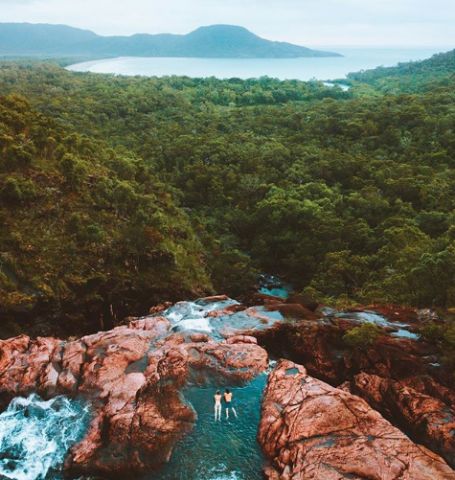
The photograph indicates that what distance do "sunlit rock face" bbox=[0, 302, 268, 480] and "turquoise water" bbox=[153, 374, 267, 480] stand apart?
478 mm

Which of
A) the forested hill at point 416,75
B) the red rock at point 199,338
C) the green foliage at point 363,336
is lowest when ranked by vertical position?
the red rock at point 199,338

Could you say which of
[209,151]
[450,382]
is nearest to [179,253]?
[450,382]

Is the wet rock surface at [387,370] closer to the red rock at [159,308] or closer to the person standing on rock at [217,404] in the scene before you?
the person standing on rock at [217,404]

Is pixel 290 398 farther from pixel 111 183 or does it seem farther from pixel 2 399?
pixel 111 183

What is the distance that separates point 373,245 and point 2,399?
31.8m

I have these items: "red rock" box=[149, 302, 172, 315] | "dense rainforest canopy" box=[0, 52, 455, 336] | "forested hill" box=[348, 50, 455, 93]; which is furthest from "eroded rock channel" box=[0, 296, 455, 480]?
"forested hill" box=[348, 50, 455, 93]

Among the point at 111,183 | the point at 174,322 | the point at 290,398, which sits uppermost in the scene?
the point at 111,183

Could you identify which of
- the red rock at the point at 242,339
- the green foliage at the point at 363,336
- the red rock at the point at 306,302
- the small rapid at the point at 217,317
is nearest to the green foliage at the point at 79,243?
the small rapid at the point at 217,317

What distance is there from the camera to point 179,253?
37.5m

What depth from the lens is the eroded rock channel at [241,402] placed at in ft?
55.8

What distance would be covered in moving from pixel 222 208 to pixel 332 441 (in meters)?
40.6

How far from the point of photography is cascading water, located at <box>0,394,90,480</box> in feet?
57.9

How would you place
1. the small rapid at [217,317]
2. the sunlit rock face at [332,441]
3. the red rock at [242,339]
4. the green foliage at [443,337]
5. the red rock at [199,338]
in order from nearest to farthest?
1. the sunlit rock face at [332,441]
2. the green foliage at [443,337]
3. the red rock at [242,339]
4. the red rock at [199,338]
5. the small rapid at [217,317]

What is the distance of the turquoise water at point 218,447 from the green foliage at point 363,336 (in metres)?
5.31
